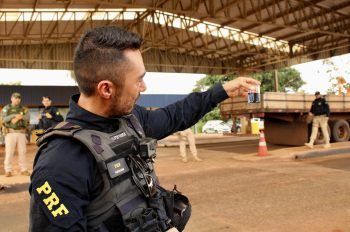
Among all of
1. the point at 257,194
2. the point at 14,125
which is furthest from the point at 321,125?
the point at 14,125

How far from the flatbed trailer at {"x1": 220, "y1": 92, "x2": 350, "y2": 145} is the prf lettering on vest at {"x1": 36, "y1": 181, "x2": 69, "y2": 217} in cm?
1053

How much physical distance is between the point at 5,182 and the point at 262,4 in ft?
47.4

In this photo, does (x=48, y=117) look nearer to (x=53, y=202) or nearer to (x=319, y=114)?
(x=53, y=202)

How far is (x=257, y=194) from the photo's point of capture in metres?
6.23

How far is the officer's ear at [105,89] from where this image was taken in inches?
56.0

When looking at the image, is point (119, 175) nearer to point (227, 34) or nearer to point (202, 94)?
point (202, 94)

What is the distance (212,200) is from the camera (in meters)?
5.98

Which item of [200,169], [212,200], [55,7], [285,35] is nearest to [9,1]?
[55,7]

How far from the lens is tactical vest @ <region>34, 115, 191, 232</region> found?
1.32 meters

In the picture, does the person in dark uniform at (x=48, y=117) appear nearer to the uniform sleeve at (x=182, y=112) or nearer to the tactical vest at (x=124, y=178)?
the uniform sleeve at (x=182, y=112)

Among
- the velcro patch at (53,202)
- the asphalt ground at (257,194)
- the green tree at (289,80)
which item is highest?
the green tree at (289,80)

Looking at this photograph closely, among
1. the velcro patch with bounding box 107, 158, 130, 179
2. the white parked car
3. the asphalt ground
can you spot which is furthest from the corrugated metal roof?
the velcro patch with bounding box 107, 158, 130, 179

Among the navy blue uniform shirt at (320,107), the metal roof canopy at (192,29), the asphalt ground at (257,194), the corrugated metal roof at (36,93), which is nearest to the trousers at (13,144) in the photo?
the asphalt ground at (257,194)

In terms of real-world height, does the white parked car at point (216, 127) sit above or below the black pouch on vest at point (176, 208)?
below
